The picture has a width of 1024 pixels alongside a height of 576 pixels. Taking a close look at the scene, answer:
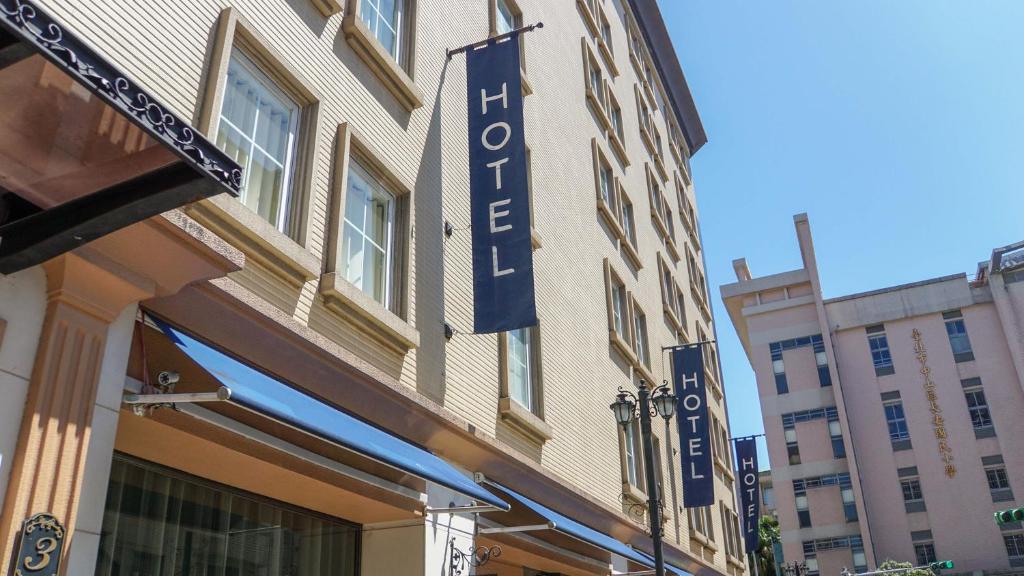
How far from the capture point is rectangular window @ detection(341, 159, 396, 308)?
952cm

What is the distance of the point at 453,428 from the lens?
10.1 meters

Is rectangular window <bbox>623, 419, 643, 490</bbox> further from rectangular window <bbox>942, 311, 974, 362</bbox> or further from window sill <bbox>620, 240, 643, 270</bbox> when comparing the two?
rectangular window <bbox>942, 311, 974, 362</bbox>

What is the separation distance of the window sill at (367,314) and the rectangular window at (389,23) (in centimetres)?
378

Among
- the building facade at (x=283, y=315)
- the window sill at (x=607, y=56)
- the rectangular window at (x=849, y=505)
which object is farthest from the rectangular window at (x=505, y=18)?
the rectangular window at (x=849, y=505)

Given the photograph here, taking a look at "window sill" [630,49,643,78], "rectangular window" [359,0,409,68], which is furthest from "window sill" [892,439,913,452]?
"rectangular window" [359,0,409,68]

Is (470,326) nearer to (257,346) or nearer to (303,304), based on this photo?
(303,304)

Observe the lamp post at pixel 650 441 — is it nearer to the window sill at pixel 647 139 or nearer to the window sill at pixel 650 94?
the window sill at pixel 647 139

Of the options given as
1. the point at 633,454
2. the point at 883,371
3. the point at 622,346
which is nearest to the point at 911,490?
the point at 883,371

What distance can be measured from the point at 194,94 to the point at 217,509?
12.4 ft

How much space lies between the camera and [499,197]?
11242mm

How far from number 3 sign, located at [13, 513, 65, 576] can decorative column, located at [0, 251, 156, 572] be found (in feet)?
0.16

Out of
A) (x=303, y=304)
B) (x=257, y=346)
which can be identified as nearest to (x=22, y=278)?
(x=257, y=346)

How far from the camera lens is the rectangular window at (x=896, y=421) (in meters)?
60.0

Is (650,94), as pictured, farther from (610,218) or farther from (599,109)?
(610,218)
